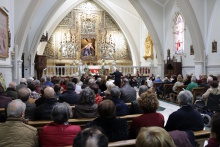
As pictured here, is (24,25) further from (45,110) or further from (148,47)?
(148,47)

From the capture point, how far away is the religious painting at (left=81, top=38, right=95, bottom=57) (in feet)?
72.9


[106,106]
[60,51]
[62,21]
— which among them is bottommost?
[106,106]

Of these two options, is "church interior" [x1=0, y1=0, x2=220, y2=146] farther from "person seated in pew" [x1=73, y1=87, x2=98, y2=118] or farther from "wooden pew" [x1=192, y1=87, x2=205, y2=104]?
"person seated in pew" [x1=73, y1=87, x2=98, y2=118]

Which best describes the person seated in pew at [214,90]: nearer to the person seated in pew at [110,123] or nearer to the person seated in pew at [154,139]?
the person seated in pew at [110,123]

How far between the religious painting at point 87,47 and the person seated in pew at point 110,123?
19.6m

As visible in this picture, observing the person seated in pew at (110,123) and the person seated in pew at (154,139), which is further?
the person seated in pew at (110,123)

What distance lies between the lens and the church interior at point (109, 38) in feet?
39.0

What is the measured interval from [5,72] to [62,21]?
14.6 metres

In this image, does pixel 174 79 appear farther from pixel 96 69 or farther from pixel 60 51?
pixel 60 51

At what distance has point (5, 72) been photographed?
8.13 m

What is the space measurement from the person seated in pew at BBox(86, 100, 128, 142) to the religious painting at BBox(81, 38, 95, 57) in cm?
1958

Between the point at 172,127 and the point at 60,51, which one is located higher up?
the point at 60,51

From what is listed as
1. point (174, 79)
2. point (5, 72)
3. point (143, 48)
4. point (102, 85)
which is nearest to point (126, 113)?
point (102, 85)

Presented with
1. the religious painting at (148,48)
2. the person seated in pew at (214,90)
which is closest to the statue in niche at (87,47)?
the religious painting at (148,48)
